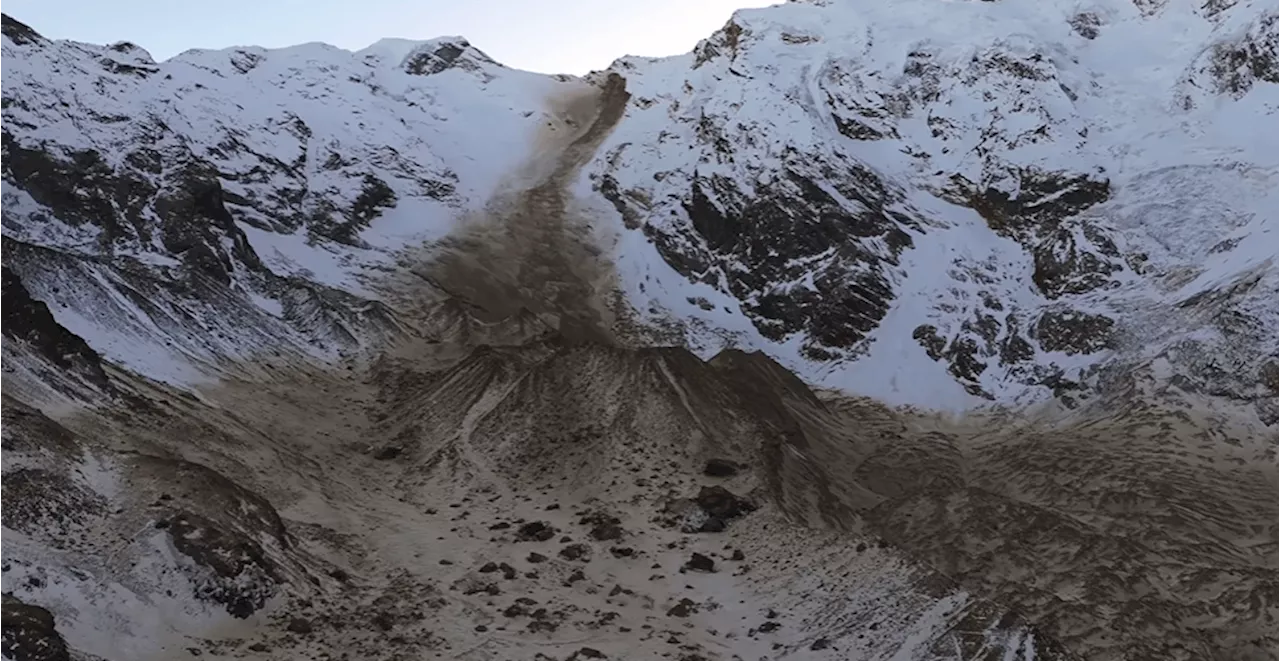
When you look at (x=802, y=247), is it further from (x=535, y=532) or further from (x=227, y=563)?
(x=227, y=563)

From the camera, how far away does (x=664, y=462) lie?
131 ft

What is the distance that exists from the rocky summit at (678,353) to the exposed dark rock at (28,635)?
7 centimetres

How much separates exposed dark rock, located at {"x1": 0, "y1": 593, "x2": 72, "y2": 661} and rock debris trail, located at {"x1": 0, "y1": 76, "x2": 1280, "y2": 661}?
1.49 m

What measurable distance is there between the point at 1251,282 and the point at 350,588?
44.0 meters

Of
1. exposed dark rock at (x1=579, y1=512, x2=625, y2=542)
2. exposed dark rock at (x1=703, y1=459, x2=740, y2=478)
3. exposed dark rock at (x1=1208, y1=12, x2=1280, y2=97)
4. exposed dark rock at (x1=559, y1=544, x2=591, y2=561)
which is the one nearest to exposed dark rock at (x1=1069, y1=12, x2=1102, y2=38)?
exposed dark rock at (x1=1208, y1=12, x2=1280, y2=97)

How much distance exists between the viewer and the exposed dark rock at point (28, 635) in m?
21.3

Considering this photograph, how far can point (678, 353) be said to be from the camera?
4850cm

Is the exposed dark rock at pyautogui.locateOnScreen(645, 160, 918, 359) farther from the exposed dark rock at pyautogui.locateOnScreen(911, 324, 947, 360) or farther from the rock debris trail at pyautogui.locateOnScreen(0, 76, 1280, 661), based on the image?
the rock debris trail at pyautogui.locateOnScreen(0, 76, 1280, 661)

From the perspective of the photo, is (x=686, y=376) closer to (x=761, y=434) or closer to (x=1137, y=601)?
(x=761, y=434)

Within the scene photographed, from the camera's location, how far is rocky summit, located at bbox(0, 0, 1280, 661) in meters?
28.5

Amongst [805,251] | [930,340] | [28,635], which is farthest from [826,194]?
[28,635]

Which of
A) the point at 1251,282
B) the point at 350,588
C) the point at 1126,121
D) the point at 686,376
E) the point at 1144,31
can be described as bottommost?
the point at 350,588

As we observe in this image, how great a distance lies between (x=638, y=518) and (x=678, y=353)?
13.5 meters

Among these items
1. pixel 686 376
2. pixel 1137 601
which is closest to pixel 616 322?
pixel 686 376
